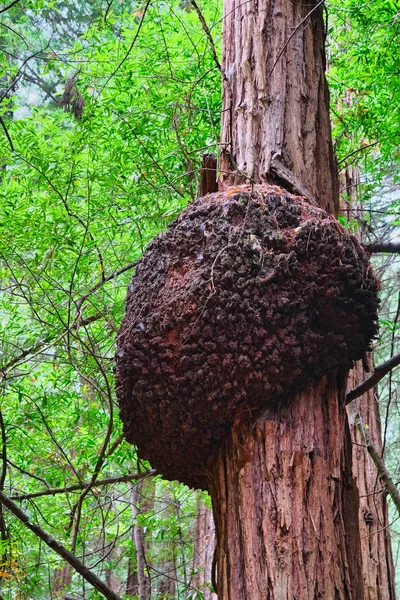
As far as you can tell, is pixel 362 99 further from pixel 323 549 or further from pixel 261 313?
pixel 323 549

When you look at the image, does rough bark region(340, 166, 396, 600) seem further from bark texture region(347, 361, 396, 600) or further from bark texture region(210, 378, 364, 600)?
bark texture region(210, 378, 364, 600)

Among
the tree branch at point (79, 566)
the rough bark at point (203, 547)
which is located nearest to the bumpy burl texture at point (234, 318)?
the tree branch at point (79, 566)

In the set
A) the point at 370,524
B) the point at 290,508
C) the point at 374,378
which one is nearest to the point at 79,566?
the point at 290,508

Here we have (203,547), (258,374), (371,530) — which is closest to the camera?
(258,374)

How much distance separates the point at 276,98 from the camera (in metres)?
2.61

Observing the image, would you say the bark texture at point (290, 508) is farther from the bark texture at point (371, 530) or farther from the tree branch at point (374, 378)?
the bark texture at point (371, 530)

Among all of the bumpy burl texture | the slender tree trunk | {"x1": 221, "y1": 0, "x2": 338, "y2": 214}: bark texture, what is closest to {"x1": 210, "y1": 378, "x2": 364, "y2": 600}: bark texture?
the bumpy burl texture

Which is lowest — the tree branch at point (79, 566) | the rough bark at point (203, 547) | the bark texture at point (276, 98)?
the tree branch at point (79, 566)

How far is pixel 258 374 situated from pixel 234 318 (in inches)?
7.5

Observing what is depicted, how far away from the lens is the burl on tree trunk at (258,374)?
190cm

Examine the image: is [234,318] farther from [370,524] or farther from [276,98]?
[370,524]

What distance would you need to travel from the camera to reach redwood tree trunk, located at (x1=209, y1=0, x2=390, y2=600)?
6.08 feet

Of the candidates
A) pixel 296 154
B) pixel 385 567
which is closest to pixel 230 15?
pixel 296 154

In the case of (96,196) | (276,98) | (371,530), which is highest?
(96,196)
